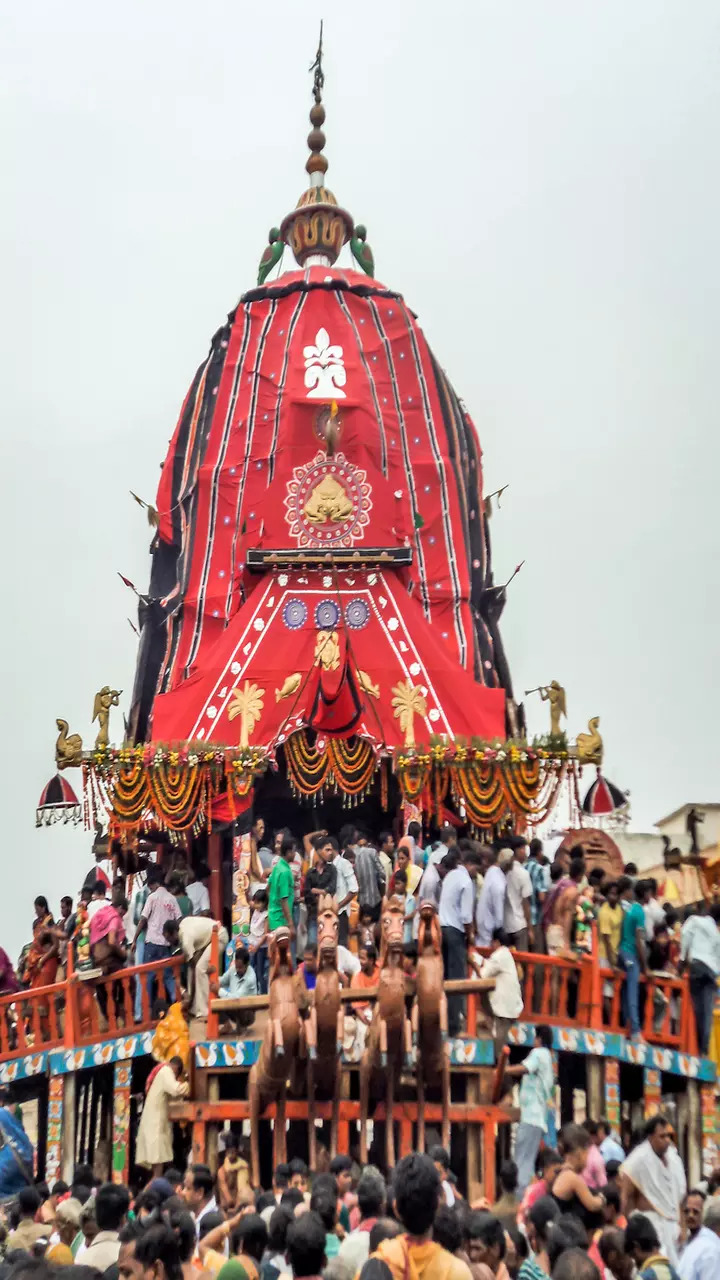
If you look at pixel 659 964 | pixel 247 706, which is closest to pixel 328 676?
pixel 247 706

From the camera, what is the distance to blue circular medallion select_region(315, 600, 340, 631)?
23.3 m

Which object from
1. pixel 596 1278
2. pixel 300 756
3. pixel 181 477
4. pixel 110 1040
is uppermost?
pixel 181 477

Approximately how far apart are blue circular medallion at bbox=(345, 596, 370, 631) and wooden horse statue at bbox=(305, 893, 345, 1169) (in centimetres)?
793

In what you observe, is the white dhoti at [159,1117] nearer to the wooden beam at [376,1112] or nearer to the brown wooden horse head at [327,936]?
the wooden beam at [376,1112]

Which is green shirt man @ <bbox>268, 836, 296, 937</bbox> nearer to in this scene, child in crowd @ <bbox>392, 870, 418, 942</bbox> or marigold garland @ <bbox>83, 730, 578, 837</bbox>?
child in crowd @ <bbox>392, 870, 418, 942</bbox>

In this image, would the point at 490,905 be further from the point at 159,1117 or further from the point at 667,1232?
the point at 667,1232

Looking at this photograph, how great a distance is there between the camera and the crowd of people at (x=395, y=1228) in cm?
704

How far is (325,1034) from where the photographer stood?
1541cm

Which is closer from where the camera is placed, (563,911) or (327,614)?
(563,911)

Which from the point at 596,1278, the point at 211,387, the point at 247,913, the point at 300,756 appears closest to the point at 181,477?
the point at 211,387

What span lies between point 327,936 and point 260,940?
2.06m

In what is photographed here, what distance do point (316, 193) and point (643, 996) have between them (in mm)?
14921

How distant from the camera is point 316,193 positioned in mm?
29016

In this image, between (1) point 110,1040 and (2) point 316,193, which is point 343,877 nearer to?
(1) point 110,1040
